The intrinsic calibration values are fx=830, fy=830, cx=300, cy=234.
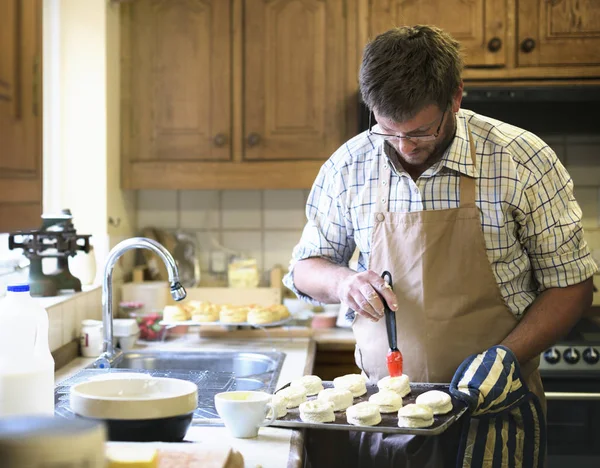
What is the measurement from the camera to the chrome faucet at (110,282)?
1.84 meters

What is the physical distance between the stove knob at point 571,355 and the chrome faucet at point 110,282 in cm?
125

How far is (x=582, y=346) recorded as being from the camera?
251cm

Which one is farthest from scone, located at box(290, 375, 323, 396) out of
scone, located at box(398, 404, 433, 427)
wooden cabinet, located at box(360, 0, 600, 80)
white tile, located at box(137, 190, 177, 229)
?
white tile, located at box(137, 190, 177, 229)

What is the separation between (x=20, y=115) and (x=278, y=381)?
0.97 m

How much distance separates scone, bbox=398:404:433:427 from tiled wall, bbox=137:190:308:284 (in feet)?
6.32

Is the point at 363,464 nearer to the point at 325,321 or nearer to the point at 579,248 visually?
the point at 579,248

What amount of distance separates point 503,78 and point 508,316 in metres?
1.32

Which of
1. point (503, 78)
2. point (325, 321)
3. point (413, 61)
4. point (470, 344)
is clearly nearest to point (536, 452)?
point (470, 344)

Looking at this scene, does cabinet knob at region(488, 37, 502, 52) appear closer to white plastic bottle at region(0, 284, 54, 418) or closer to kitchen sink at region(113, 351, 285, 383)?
kitchen sink at region(113, 351, 285, 383)

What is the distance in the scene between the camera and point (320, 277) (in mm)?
1888

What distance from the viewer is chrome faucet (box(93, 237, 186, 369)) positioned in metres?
1.84

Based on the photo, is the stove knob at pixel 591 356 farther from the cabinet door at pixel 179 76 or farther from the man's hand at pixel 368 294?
the cabinet door at pixel 179 76

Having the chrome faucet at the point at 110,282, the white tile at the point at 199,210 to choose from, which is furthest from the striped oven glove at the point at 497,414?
the white tile at the point at 199,210

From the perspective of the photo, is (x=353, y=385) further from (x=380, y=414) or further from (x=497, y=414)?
(x=497, y=414)
